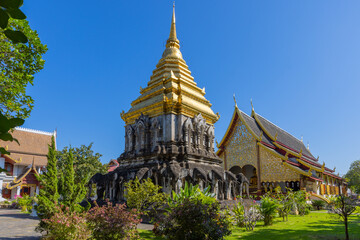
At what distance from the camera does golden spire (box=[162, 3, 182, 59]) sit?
54.6ft

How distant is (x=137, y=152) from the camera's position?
14.1 m

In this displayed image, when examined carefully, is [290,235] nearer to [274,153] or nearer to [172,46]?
[274,153]

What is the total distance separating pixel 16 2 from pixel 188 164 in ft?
37.8

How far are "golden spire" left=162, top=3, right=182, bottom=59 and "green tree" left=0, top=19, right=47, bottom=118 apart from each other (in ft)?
33.0

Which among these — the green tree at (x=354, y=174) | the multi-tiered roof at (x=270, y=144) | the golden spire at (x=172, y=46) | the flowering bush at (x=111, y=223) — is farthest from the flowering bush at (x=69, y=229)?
the green tree at (x=354, y=174)

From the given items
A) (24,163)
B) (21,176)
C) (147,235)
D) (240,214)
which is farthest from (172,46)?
(24,163)

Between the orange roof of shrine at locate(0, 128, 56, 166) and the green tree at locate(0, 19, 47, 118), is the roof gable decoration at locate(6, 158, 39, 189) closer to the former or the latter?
the orange roof of shrine at locate(0, 128, 56, 166)

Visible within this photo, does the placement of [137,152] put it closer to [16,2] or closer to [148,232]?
[148,232]

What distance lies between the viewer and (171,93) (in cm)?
1386

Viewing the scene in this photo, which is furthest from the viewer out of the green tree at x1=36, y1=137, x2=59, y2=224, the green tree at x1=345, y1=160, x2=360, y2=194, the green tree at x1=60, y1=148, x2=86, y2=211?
the green tree at x1=345, y1=160, x2=360, y2=194

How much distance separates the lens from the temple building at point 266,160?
17578mm

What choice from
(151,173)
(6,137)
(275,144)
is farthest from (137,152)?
(6,137)

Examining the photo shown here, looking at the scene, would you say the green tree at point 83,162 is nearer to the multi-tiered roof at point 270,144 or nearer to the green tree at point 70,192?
the multi-tiered roof at point 270,144

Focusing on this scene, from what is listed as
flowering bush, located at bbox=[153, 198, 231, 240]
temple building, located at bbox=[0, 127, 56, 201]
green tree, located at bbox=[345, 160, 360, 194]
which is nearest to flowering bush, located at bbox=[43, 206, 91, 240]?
flowering bush, located at bbox=[153, 198, 231, 240]
